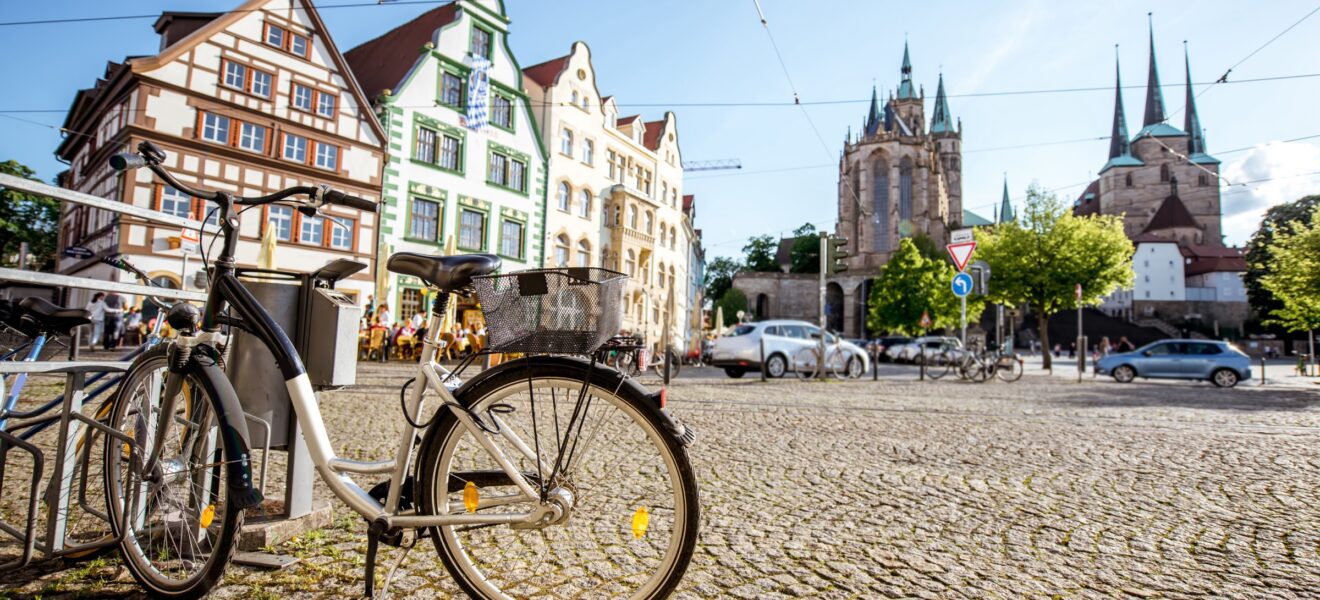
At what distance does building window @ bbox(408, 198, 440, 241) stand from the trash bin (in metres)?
22.2

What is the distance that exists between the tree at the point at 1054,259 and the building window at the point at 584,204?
64.5 feet

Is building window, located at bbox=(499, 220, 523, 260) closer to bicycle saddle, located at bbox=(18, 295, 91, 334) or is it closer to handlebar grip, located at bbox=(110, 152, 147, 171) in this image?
bicycle saddle, located at bbox=(18, 295, 91, 334)

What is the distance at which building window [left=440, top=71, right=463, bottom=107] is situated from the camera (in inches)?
983

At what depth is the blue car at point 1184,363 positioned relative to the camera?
1823cm

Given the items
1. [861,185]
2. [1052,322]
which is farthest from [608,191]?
[1052,322]

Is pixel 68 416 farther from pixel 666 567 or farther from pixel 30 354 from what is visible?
pixel 666 567

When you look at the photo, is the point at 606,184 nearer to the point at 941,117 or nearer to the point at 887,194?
the point at 887,194

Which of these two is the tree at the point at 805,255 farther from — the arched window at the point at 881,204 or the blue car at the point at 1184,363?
the blue car at the point at 1184,363

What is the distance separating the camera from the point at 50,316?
259 cm

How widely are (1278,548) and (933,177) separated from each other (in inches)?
3088

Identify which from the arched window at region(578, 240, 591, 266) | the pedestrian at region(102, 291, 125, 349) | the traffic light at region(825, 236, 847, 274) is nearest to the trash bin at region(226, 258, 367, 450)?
the traffic light at region(825, 236, 847, 274)

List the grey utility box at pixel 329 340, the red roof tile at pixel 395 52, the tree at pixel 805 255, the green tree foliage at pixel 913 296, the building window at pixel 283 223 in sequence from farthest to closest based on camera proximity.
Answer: the tree at pixel 805 255
the green tree foliage at pixel 913 296
the red roof tile at pixel 395 52
the building window at pixel 283 223
the grey utility box at pixel 329 340

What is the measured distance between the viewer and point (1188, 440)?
630cm

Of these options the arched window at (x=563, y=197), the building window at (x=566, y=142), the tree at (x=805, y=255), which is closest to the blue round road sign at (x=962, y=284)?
the arched window at (x=563, y=197)
